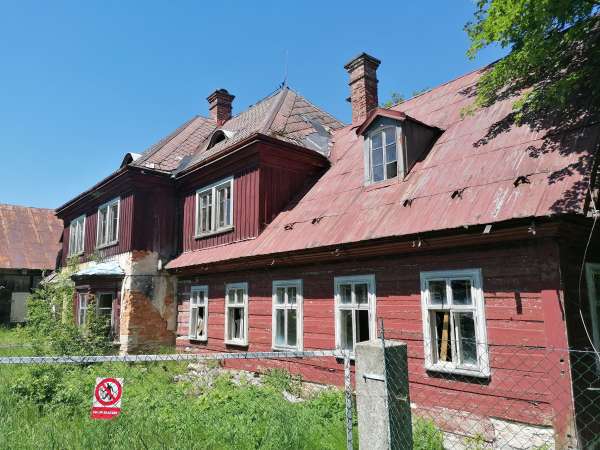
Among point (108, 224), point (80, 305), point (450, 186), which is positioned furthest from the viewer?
point (80, 305)

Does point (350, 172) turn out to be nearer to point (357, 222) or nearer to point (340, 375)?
point (357, 222)

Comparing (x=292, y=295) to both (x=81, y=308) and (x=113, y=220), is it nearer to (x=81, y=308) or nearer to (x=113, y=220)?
(x=113, y=220)

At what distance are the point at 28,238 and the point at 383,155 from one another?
25.1 meters

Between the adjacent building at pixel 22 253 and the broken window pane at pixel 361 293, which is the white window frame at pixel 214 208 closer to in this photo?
the broken window pane at pixel 361 293

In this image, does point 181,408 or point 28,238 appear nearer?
point 181,408

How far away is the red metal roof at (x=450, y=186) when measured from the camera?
641 cm

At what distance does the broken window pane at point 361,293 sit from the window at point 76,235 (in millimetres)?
14581

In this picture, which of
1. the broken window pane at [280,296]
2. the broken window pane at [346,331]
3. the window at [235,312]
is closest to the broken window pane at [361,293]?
the broken window pane at [346,331]

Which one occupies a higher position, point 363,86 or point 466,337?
point 363,86

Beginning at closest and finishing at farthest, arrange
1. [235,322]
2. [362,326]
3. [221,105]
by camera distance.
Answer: [362,326]
[235,322]
[221,105]

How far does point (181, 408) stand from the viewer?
285 inches

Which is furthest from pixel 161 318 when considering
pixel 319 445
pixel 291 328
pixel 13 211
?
pixel 13 211

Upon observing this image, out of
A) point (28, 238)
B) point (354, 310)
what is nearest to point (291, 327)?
point (354, 310)

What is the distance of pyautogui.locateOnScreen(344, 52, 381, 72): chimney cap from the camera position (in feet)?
46.3
